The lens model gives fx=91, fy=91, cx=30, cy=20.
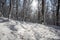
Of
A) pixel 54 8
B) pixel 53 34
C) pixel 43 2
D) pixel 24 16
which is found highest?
pixel 43 2

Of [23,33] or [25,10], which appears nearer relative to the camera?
[23,33]

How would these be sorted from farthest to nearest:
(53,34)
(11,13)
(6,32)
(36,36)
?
(11,13) < (53,34) < (36,36) < (6,32)

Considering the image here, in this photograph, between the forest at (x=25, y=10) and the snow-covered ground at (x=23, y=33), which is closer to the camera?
the snow-covered ground at (x=23, y=33)

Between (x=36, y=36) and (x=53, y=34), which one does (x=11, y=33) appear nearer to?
(x=36, y=36)

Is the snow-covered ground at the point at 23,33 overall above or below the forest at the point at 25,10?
below

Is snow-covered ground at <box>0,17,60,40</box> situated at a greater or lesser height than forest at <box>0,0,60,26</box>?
lesser

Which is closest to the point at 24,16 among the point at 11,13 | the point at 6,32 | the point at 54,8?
the point at 11,13

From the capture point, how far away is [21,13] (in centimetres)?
190

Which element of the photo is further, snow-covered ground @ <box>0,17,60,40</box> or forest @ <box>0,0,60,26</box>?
forest @ <box>0,0,60,26</box>

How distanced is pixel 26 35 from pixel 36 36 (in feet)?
0.50

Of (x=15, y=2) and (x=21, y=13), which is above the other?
(x=15, y=2)

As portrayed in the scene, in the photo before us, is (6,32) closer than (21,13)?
Yes

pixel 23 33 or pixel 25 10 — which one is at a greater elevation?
pixel 25 10

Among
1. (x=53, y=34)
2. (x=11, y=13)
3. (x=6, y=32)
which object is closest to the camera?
(x=6, y=32)
